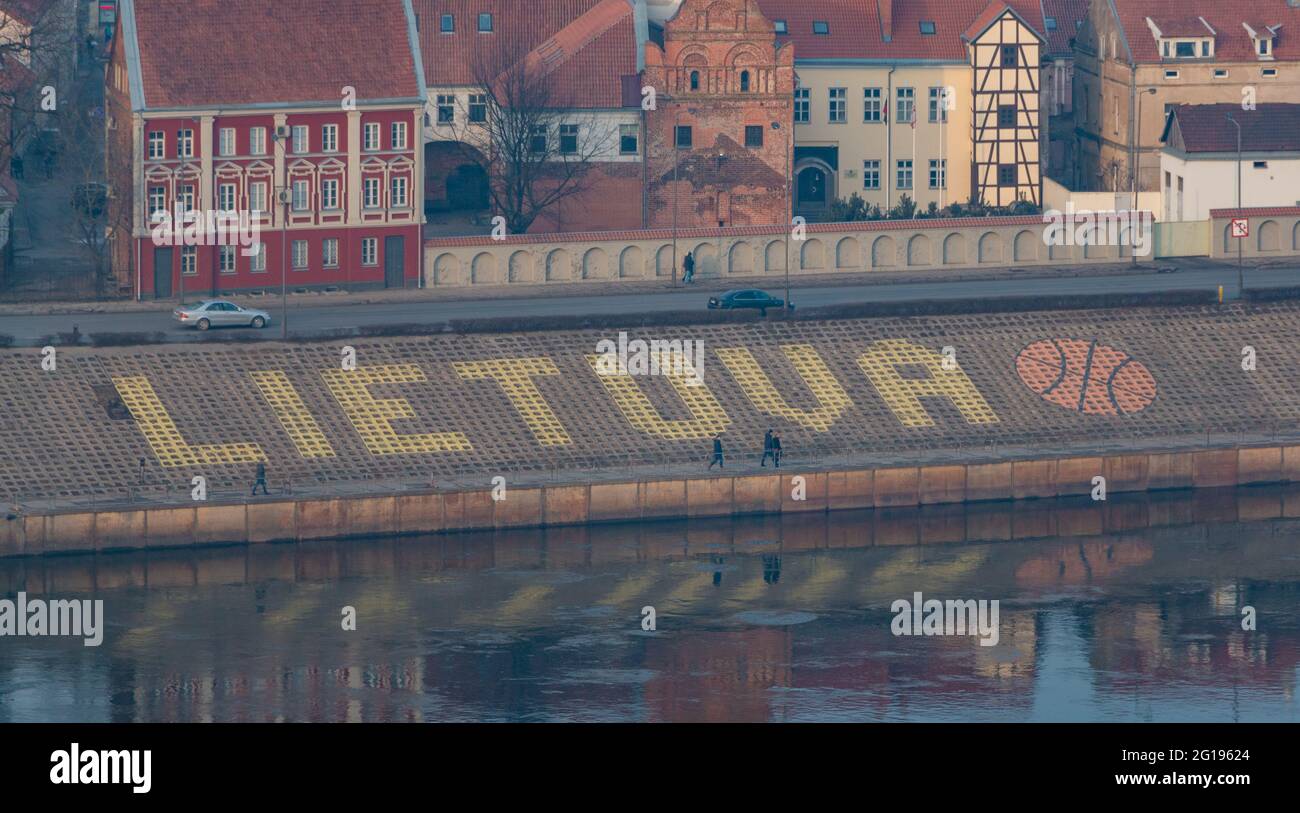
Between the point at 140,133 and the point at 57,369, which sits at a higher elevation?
the point at 140,133

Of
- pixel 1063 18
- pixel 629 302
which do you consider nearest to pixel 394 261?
pixel 629 302

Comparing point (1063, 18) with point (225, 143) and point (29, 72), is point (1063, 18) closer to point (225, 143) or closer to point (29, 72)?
point (225, 143)

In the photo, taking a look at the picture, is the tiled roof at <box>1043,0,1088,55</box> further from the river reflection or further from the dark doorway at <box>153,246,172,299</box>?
the dark doorway at <box>153,246,172,299</box>

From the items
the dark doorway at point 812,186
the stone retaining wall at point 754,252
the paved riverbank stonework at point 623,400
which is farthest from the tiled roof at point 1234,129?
the paved riverbank stonework at point 623,400

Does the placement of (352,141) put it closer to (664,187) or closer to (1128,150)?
(664,187)

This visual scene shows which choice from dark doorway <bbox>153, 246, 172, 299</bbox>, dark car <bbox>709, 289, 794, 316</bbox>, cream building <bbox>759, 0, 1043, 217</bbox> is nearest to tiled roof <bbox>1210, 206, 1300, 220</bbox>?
cream building <bbox>759, 0, 1043, 217</bbox>

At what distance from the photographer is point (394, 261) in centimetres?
13512

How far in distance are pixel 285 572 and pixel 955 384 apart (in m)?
30.6

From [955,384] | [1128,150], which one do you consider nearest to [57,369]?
[955,384]

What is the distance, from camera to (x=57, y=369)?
11394cm

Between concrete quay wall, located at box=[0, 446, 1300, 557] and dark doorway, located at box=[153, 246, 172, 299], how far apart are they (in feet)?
84.1

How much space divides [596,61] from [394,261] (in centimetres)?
1817

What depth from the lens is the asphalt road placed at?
409 feet

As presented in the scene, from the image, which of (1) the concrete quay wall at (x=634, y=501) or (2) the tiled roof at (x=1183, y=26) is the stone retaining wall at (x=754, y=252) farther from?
(1) the concrete quay wall at (x=634, y=501)
